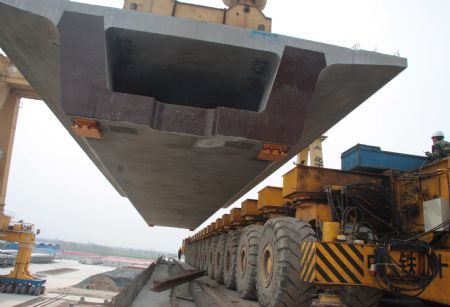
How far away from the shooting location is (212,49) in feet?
14.9

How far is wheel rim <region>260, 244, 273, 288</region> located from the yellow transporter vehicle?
0.5 inches

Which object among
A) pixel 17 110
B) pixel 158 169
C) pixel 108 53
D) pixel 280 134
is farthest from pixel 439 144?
pixel 17 110

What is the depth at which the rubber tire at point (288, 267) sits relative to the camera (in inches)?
173

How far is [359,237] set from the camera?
169 inches

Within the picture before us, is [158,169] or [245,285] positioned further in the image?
[158,169]

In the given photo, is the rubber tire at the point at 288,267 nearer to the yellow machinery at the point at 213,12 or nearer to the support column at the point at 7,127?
the yellow machinery at the point at 213,12

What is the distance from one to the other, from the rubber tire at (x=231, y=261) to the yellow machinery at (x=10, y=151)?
1095cm

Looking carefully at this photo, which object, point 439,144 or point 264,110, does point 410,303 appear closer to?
point 439,144

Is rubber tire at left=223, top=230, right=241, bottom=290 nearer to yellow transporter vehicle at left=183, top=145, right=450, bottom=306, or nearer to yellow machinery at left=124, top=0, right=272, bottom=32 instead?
yellow transporter vehicle at left=183, top=145, right=450, bottom=306

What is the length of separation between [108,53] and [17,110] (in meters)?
14.2

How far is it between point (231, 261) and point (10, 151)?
12.8 m

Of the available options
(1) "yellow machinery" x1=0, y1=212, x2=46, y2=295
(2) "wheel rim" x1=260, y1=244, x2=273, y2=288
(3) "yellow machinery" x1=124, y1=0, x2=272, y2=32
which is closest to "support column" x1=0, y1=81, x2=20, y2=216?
(1) "yellow machinery" x1=0, y1=212, x2=46, y2=295

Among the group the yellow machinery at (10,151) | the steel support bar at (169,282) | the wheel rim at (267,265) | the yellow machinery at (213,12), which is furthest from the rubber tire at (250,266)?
the yellow machinery at (10,151)

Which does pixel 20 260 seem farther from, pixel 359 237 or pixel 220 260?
pixel 359 237
